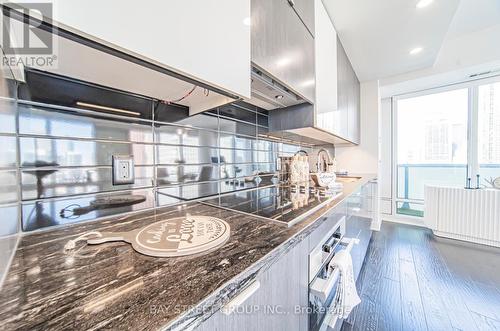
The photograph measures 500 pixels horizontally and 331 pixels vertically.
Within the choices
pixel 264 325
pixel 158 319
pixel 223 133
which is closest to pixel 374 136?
pixel 223 133

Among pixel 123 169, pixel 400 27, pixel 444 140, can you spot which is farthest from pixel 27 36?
pixel 444 140

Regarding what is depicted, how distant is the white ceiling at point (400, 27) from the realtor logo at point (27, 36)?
1640 millimetres

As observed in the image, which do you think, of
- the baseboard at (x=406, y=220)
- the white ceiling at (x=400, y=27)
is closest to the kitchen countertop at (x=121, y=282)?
the white ceiling at (x=400, y=27)

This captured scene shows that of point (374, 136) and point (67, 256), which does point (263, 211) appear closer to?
point (67, 256)

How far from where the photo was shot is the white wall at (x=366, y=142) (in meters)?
2.68

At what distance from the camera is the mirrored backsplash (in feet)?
1.73

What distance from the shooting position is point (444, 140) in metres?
2.75

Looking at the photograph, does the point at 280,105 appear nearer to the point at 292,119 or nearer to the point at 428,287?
the point at 292,119

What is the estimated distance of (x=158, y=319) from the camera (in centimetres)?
25

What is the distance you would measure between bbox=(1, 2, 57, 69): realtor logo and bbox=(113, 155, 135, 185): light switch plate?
0.32 m

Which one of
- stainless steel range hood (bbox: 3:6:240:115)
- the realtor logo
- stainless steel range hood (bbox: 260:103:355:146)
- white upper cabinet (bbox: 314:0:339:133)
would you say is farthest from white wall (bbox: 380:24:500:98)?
the realtor logo

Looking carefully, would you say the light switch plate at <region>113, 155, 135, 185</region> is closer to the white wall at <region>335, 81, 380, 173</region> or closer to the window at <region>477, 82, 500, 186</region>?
the white wall at <region>335, 81, 380, 173</region>

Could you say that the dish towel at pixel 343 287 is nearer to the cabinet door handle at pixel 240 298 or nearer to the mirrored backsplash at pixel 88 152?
the cabinet door handle at pixel 240 298

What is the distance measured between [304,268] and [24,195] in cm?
84
